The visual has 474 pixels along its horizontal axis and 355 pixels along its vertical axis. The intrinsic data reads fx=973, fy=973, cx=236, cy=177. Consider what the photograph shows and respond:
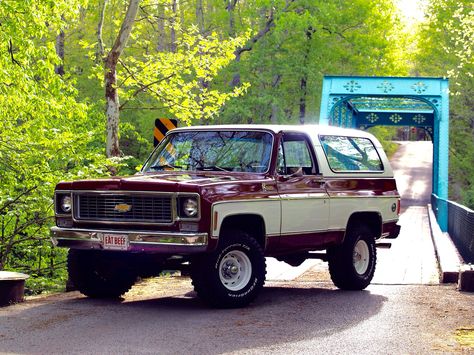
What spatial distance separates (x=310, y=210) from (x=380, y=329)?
2.75m

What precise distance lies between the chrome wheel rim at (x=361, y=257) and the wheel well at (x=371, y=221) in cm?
30

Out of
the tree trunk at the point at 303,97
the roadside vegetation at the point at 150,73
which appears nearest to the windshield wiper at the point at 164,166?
the roadside vegetation at the point at 150,73

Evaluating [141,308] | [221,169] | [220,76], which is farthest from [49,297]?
[220,76]

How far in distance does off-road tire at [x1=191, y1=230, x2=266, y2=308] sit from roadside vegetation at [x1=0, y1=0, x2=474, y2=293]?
4.74m

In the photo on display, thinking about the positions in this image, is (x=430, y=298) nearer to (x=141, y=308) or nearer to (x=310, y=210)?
(x=310, y=210)

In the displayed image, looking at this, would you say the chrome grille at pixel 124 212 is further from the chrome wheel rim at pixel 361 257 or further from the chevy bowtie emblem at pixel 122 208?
the chrome wheel rim at pixel 361 257

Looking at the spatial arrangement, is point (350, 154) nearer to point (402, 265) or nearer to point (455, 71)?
point (402, 265)

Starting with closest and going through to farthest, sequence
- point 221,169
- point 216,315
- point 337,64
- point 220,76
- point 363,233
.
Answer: point 216,315
point 221,169
point 363,233
point 220,76
point 337,64

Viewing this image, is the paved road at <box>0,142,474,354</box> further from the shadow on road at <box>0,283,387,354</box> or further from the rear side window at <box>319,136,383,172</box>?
the rear side window at <box>319,136,383,172</box>

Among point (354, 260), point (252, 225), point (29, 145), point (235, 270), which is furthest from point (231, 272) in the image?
point (29, 145)

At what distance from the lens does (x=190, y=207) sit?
393 inches

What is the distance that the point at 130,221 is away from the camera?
1034 centimetres

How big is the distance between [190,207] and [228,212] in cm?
46

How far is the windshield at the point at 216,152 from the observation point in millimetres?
11289
